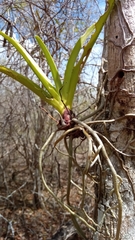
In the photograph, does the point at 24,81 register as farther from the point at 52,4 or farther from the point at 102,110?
the point at 52,4

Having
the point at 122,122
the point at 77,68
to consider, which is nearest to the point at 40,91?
the point at 77,68

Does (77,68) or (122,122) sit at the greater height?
(77,68)

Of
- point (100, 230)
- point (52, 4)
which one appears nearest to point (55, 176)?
point (52, 4)

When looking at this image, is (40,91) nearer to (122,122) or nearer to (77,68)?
(77,68)

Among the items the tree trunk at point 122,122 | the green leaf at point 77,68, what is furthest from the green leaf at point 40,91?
the tree trunk at point 122,122

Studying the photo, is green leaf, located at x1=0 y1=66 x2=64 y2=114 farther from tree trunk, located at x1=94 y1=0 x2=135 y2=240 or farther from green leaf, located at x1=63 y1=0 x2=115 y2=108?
tree trunk, located at x1=94 y1=0 x2=135 y2=240

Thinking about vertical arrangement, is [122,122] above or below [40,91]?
below

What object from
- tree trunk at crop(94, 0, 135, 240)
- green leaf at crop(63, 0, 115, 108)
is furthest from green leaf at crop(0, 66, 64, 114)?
tree trunk at crop(94, 0, 135, 240)

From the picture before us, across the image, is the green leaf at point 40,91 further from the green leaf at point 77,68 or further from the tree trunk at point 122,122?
the tree trunk at point 122,122
